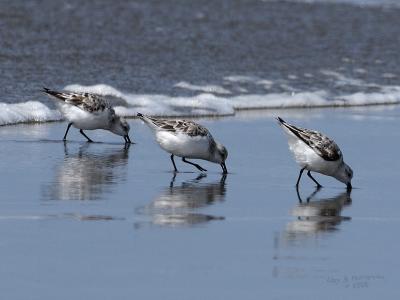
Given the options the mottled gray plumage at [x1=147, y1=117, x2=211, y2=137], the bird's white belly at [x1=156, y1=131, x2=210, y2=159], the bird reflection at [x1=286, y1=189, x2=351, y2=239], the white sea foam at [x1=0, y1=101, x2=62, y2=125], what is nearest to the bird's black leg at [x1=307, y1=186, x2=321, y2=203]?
the bird reflection at [x1=286, y1=189, x2=351, y2=239]

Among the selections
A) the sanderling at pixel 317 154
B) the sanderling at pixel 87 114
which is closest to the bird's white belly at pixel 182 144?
the sanderling at pixel 317 154

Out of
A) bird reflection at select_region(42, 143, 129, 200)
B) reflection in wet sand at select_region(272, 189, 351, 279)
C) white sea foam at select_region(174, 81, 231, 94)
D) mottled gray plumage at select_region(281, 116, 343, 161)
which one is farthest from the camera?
white sea foam at select_region(174, 81, 231, 94)

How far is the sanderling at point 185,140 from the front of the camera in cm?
1452

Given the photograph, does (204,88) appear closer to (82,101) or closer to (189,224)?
(82,101)

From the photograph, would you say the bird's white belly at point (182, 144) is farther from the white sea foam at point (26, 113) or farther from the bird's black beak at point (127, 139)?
the white sea foam at point (26, 113)

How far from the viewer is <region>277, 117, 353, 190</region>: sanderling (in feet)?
44.3

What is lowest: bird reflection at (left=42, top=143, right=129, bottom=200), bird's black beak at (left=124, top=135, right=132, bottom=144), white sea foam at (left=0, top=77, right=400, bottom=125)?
white sea foam at (left=0, top=77, right=400, bottom=125)

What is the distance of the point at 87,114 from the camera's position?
17.5 m

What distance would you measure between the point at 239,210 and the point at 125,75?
43.8 feet

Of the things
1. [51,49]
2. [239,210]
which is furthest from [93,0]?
[239,210]

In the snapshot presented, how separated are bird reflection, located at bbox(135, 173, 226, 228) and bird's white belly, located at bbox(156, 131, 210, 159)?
0.35m

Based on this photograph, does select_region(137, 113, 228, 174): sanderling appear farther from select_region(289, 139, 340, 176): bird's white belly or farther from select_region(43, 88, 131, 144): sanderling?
select_region(43, 88, 131, 144): sanderling

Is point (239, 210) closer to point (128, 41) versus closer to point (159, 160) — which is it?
point (159, 160)

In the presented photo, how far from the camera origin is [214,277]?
8906mm
